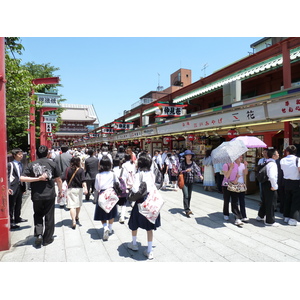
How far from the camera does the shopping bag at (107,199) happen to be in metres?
4.32

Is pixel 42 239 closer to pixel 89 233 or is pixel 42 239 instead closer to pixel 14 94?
pixel 89 233

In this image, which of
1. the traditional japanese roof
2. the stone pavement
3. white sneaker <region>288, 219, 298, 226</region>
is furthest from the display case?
the traditional japanese roof

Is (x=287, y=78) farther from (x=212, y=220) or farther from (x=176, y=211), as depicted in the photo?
(x=176, y=211)

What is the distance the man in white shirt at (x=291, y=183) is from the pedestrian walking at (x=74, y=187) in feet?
17.1

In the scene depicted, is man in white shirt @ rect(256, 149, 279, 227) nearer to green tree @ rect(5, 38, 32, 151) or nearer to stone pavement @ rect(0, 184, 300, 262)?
stone pavement @ rect(0, 184, 300, 262)

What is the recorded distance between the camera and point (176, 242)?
14.5ft

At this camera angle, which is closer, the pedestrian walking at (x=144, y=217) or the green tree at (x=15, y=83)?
the pedestrian walking at (x=144, y=217)

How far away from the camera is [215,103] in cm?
1330

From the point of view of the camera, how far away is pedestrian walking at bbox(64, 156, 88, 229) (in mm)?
5207

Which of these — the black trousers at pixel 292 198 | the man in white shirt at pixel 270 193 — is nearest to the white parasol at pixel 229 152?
the man in white shirt at pixel 270 193

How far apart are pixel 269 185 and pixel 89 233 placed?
462 cm

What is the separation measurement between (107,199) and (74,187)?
1.37 m

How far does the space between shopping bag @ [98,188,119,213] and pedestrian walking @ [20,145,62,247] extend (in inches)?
39.9

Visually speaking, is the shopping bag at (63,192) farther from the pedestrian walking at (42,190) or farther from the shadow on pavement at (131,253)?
the shadow on pavement at (131,253)
